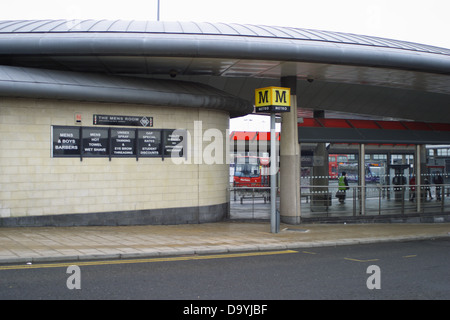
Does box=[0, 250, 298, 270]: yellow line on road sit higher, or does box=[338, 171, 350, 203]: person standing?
box=[338, 171, 350, 203]: person standing

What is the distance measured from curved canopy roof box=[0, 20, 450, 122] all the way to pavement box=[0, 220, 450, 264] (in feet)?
14.7

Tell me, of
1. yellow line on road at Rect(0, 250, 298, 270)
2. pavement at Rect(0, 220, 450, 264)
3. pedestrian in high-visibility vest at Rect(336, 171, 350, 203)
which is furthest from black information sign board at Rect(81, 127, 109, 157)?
pedestrian in high-visibility vest at Rect(336, 171, 350, 203)

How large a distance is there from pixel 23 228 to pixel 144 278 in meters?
5.78

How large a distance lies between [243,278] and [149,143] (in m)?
7.13

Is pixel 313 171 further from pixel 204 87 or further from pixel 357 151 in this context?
pixel 204 87

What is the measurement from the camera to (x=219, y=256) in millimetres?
9562

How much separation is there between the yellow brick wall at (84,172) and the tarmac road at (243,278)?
4333mm

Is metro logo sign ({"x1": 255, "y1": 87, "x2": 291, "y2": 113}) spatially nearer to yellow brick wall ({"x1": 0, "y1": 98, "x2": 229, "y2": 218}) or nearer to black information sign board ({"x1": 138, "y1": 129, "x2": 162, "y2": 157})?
yellow brick wall ({"x1": 0, "y1": 98, "x2": 229, "y2": 218})

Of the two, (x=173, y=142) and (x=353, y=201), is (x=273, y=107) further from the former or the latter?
(x=353, y=201)

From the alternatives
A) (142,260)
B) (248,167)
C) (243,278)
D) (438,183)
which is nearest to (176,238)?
(142,260)

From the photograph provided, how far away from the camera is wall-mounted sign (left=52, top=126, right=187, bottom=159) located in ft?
41.0

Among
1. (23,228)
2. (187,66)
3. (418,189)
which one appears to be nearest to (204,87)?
(187,66)

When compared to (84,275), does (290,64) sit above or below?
above

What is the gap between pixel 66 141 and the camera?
41.0ft
